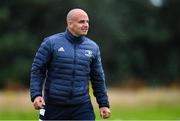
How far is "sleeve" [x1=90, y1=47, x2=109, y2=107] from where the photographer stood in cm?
891

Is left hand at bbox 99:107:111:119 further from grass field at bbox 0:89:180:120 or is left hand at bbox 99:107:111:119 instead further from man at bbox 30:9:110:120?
grass field at bbox 0:89:180:120

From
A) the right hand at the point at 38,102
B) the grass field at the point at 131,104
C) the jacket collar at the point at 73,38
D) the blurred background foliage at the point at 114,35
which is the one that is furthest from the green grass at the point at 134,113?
the right hand at the point at 38,102

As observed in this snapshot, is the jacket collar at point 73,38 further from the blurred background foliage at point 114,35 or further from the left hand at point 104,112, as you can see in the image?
the blurred background foliage at point 114,35

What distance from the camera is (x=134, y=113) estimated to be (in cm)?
2497

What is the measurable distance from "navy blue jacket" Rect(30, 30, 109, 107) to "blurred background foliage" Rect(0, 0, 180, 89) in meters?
27.9

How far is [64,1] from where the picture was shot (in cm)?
3853

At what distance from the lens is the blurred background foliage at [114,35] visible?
37.8m

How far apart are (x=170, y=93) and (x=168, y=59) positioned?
13.2 metres

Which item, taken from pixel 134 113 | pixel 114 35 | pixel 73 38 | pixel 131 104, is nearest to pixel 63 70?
pixel 73 38

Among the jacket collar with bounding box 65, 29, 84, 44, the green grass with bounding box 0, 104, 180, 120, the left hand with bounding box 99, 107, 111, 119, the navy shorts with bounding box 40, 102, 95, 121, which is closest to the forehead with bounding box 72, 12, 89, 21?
the jacket collar with bounding box 65, 29, 84, 44

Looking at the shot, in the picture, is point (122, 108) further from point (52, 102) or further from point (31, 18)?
point (52, 102)

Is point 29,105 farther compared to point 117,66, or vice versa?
point 117,66

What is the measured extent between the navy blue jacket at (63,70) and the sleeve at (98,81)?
0.40ft

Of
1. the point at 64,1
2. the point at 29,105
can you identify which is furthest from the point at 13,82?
the point at 29,105
